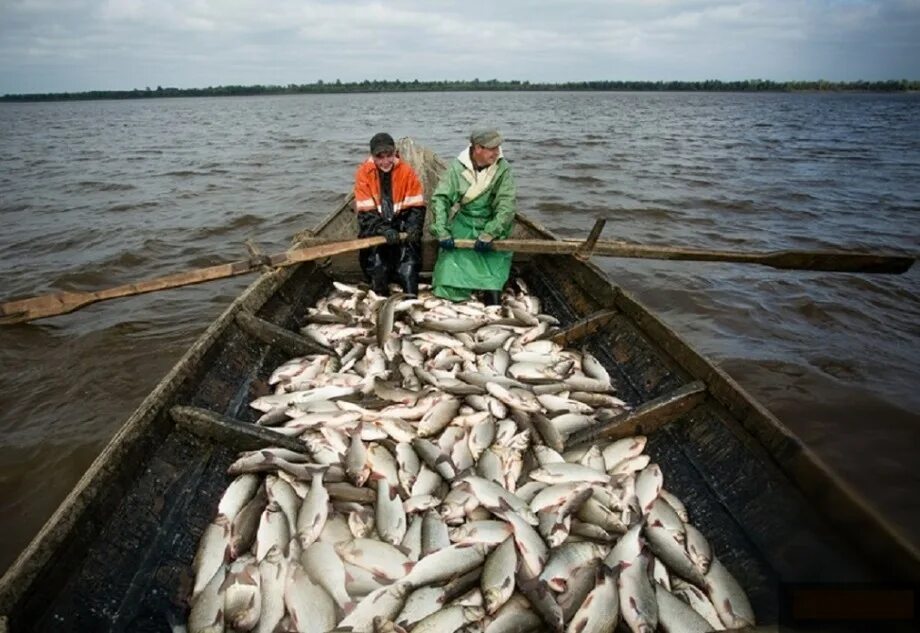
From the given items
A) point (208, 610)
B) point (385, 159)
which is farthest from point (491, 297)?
point (208, 610)

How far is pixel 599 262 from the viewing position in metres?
10.2

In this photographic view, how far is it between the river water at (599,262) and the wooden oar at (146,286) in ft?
4.32

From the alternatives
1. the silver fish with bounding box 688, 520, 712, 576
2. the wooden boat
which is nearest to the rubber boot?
the wooden boat

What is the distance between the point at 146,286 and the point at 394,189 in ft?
10.4

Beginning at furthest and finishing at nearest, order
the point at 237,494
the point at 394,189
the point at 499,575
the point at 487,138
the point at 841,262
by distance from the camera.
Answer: the point at 394,189 < the point at 487,138 < the point at 841,262 < the point at 237,494 < the point at 499,575

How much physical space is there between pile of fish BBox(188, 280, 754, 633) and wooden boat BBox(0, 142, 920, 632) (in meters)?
0.18

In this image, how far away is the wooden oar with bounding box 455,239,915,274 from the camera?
4.46 metres

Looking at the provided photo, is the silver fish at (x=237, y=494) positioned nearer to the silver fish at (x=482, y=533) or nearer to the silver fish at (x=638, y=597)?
the silver fish at (x=482, y=533)

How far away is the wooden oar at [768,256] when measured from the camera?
446cm

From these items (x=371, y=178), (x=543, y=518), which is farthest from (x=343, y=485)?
(x=371, y=178)

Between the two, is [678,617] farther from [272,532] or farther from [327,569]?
[272,532]

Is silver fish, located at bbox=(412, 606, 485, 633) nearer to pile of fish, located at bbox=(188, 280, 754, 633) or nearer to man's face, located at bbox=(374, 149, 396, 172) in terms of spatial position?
pile of fish, located at bbox=(188, 280, 754, 633)

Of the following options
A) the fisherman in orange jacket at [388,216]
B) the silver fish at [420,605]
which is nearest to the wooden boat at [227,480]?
the silver fish at [420,605]

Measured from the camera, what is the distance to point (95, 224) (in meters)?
12.8
